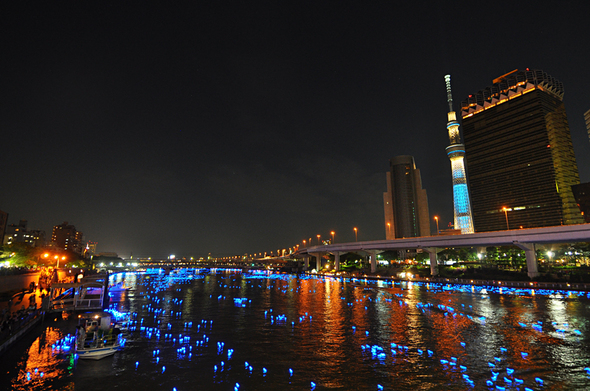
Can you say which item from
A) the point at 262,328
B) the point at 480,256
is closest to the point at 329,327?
the point at 262,328

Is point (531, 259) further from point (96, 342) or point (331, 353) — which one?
point (96, 342)

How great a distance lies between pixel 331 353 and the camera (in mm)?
24578

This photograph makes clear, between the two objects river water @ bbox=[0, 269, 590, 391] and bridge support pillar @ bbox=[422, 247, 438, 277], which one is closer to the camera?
river water @ bbox=[0, 269, 590, 391]

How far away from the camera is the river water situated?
19234 mm

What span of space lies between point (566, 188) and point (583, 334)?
8550 inches

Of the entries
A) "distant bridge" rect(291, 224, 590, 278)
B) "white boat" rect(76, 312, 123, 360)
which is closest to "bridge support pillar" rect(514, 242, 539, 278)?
"distant bridge" rect(291, 224, 590, 278)

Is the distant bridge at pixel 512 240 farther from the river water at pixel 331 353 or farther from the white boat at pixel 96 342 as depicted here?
the white boat at pixel 96 342

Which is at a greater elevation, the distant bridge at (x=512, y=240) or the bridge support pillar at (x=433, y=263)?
the distant bridge at (x=512, y=240)

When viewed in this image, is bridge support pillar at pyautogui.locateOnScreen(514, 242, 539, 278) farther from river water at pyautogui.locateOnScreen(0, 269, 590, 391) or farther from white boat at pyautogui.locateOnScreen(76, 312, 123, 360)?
white boat at pyautogui.locateOnScreen(76, 312, 123, 360)

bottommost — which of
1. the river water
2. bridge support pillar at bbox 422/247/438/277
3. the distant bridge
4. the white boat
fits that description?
the river water

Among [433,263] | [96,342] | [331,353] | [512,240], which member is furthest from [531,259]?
[96,342]

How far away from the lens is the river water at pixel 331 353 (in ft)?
63.1

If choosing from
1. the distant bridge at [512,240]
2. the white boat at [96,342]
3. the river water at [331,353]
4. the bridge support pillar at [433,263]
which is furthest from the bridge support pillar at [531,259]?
the white boat at [96,342]

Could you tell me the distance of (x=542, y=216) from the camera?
198 meters
